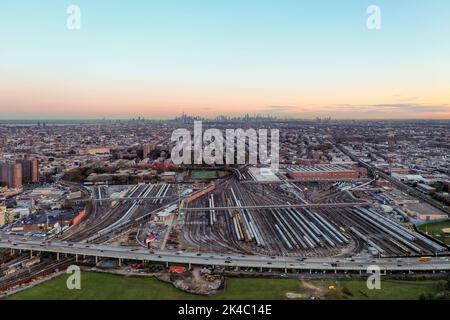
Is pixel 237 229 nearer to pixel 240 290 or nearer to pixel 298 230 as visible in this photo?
pixel 298 230

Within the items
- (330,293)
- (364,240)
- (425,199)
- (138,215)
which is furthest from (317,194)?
(330,293)

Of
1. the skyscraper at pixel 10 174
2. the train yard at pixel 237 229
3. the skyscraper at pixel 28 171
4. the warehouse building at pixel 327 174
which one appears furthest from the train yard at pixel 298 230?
the skyscraper at pixel 28 171

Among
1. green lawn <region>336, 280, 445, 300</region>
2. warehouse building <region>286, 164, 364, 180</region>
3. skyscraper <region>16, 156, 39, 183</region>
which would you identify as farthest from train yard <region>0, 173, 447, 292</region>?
skyscraper <region>16, 156, 39, 183</region>

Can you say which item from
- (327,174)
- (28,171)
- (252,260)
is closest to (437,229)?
(252,260)
